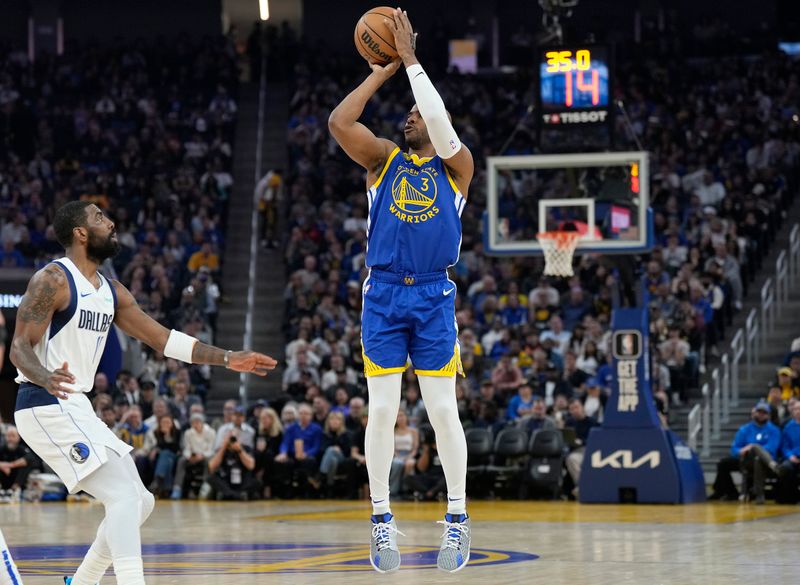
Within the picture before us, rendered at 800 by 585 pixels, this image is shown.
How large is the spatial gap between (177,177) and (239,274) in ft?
9.20

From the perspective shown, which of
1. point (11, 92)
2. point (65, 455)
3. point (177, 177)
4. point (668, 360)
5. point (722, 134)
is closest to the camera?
point (65, 455)

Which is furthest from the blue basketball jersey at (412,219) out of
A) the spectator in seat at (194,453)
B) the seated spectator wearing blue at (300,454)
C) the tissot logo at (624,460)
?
the spectator in seat at (194,453)

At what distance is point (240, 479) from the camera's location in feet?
62.6

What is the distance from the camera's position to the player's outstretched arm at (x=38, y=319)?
6559 mm

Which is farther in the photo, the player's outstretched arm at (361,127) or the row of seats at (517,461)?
the row of seats at (517,461)

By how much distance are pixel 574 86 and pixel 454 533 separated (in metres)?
9.60

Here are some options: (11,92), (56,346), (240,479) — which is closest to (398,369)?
(56,346)

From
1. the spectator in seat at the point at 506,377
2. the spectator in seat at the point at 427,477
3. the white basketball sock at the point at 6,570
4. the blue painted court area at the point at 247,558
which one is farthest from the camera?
the spectator in seat at the point at 506,377

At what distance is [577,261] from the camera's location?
23.4 metres

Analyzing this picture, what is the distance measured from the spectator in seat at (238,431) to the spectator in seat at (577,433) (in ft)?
14.3

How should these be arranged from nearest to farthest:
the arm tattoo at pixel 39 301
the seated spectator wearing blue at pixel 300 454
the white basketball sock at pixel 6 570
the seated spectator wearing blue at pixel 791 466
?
the white basketball sock at pixel 6 570
the arm tattoo at pixel 39 301
the seated spectator wearing blue at pixel 791 466
the seated spectator wearing blue at pixel 300 454

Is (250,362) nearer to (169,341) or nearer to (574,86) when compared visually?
(169,341)

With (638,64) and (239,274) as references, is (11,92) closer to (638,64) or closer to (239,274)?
(239,274)

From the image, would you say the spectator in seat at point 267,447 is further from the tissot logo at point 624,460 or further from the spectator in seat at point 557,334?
the tissot logo at point 624,460
